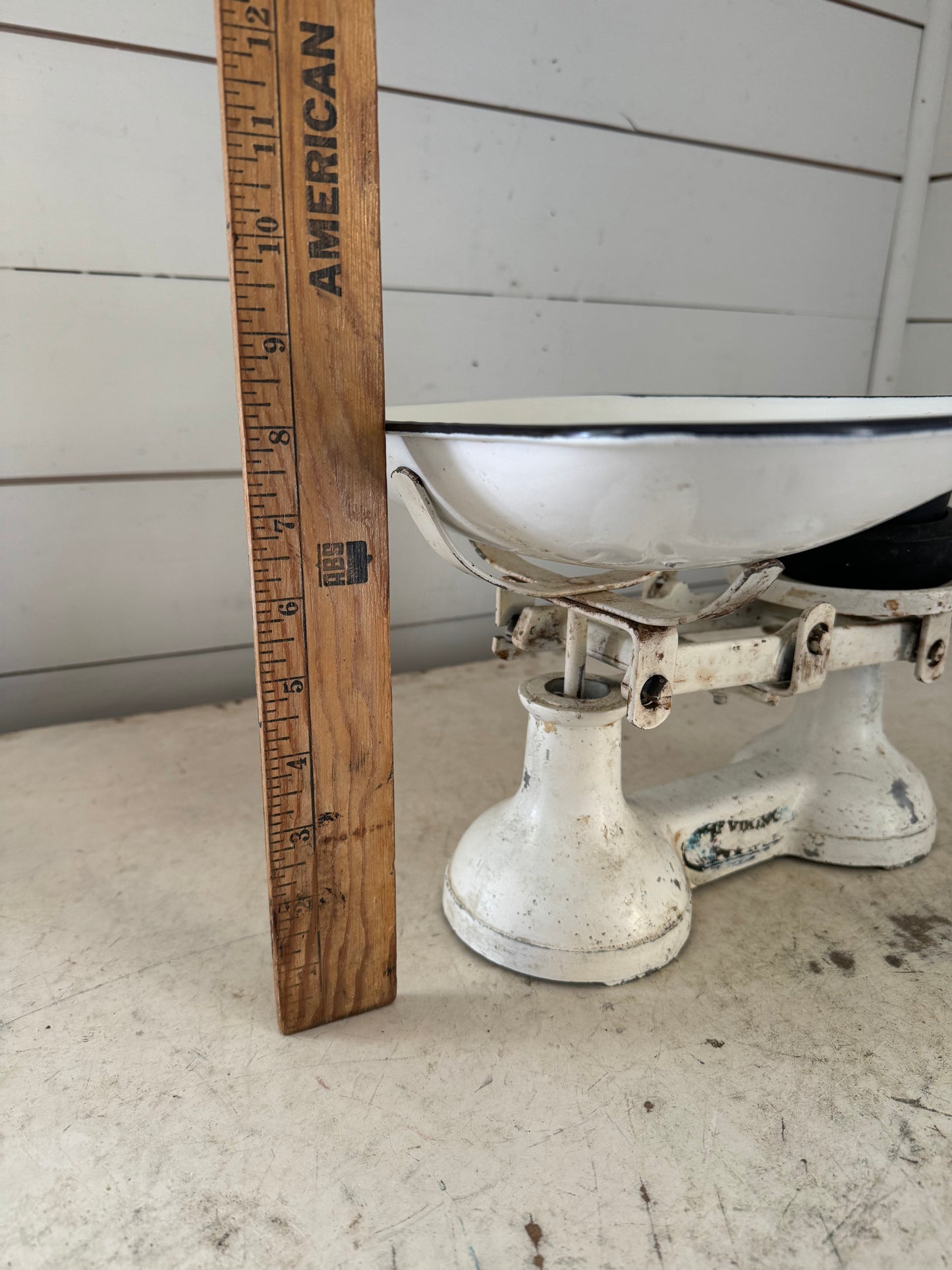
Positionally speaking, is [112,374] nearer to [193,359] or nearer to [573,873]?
[193,359]

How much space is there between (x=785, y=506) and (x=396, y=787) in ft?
2.81

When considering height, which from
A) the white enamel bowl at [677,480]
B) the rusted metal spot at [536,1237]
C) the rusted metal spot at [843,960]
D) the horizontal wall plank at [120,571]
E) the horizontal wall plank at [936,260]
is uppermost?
the horizontal wall plank at [936,260]

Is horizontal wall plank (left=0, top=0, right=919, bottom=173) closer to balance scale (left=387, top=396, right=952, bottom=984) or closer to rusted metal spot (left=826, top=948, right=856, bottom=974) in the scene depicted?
balance scale (left=387, top=396, right=952, bottom=984)

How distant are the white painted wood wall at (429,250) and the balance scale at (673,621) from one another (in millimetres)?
687

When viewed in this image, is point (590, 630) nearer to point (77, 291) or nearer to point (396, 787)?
point (396, 787)

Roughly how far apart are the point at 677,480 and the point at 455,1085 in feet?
1.83

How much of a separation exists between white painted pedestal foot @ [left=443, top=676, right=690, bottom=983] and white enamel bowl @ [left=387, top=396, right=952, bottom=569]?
270mm

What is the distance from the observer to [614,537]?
62cm

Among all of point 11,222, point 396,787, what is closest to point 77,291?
point 11,222

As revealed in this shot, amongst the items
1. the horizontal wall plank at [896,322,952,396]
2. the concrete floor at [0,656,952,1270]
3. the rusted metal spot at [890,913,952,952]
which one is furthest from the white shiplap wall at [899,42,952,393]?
the rusted metal spot at [890,913,952,952]

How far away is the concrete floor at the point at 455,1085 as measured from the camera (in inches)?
24.8

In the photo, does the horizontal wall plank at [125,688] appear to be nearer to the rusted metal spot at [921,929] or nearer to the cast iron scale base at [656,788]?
the cast iron scale base at [656,788]

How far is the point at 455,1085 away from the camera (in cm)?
77

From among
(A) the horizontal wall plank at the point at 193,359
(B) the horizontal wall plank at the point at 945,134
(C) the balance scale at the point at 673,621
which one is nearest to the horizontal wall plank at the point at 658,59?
(B) the horizontal wall plank at the point at 945,134
